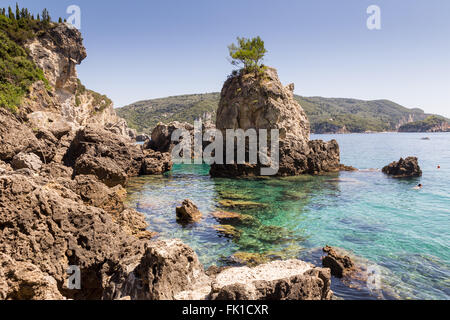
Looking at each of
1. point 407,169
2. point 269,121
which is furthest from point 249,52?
point 407,169

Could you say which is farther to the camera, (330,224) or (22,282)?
(330,224)

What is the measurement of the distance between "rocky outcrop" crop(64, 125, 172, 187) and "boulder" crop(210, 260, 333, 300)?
76.5 feet

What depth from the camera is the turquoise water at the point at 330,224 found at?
12.5m

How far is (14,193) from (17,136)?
63.8 feet

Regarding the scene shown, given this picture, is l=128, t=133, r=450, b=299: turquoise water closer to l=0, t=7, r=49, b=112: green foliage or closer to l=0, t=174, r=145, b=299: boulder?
l=0, t=174, r=145, b=299: boulder

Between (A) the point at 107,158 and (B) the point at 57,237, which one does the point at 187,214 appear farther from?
(A) the point at 107,158

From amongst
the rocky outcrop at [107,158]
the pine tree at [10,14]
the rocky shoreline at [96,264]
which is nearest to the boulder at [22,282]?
the rocky shoreline at [96,264]

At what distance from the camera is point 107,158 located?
29469 millimetres

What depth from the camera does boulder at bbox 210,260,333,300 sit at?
18.9 ft

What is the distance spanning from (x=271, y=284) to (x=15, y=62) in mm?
47589

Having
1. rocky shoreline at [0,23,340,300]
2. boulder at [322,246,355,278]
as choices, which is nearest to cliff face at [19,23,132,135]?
rocky shoreline at [0,23,340,300]

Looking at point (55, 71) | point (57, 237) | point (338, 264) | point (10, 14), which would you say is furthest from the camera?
point (55, 71)
